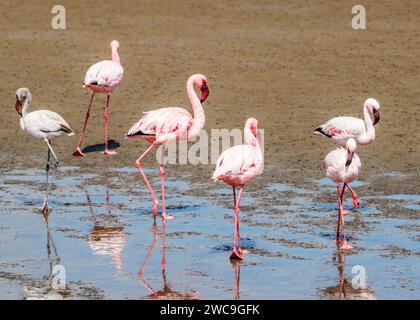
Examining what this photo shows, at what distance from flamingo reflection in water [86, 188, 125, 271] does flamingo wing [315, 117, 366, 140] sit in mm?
3453

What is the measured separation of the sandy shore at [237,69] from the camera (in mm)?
17047

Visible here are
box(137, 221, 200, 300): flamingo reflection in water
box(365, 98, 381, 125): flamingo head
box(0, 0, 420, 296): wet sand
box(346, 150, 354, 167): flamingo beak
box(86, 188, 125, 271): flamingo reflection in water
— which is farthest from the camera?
box(0, 0, 420, 296): wet sand

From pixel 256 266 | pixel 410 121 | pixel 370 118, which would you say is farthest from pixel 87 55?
pixel 256 266

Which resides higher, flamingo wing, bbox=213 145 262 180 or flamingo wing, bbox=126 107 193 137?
flamingo wing, bbox=126 107 193 137

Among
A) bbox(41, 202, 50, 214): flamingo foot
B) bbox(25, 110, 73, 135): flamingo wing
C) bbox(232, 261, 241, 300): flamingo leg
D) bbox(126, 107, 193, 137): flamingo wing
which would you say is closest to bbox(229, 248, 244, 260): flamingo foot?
bbox(232, 261, 241, 300): flamingo leg

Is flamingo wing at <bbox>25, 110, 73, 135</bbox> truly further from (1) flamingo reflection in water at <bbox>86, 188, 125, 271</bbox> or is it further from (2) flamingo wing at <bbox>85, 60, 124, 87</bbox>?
(2) flamingo wing at <bbox>85, 60, 124, 87</bbox>

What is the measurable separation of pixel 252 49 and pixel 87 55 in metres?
3.42

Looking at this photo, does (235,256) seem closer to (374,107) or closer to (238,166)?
(238,166)

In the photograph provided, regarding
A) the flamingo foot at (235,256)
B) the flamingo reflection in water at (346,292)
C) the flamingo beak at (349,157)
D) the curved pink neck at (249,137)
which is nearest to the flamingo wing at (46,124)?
the curved pink neck at (249,137)

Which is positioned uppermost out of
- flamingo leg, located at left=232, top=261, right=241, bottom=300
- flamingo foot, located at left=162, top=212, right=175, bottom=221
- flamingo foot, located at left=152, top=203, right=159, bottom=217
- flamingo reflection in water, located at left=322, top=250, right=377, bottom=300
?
flamingo foot, located at left=152, top=203, right=159, bottom=217

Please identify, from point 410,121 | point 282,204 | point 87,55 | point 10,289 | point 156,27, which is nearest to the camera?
point 10,289

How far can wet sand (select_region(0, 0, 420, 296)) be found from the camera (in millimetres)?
16094
